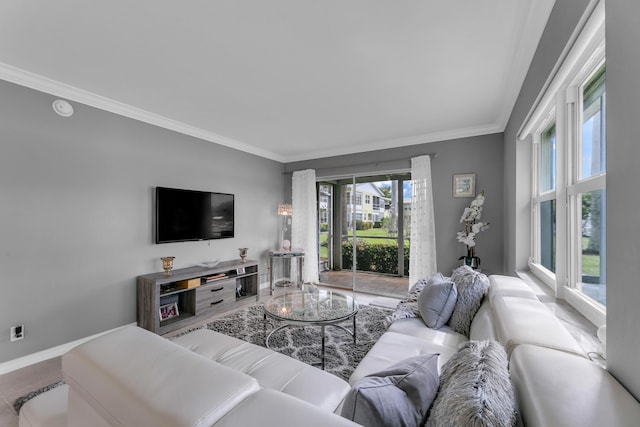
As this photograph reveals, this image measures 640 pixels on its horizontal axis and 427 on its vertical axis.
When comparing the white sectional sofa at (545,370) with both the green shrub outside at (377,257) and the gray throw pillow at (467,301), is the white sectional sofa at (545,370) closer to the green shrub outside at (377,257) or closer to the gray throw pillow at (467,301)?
the gray throw pillow at (467,301)

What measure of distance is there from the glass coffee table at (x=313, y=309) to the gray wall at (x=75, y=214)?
66.2 inches

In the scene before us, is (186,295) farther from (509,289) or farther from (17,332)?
(509,289)

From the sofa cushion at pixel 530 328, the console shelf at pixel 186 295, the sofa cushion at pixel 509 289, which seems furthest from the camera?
the console shelf at pixel 186 295

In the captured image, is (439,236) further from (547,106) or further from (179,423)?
(179,423)

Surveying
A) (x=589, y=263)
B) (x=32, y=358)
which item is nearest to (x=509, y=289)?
(x=589, y=263)

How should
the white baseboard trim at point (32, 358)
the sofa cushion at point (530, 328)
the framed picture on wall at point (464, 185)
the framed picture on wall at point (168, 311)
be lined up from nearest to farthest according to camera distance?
the sofa cushion at point (530, 328) < the white baseboard trim at point (32, 358) < the framed picture on wall at point (168, 311) < the framed picture on wall at point (464, 185)

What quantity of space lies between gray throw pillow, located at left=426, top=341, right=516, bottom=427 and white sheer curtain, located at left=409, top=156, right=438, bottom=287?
10.1ft

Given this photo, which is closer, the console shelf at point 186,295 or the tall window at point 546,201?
the tall window at point 546,201

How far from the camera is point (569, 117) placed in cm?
153

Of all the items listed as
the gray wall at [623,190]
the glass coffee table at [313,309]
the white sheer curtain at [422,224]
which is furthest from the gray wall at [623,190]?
the white sheer curtain at [422,224]

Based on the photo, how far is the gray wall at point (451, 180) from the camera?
3.56 m

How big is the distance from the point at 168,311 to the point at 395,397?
3094 millimetres

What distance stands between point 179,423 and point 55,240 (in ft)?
9.35

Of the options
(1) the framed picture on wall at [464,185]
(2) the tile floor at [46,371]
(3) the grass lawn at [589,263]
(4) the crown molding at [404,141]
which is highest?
(4) the crown molding at [404,141]
